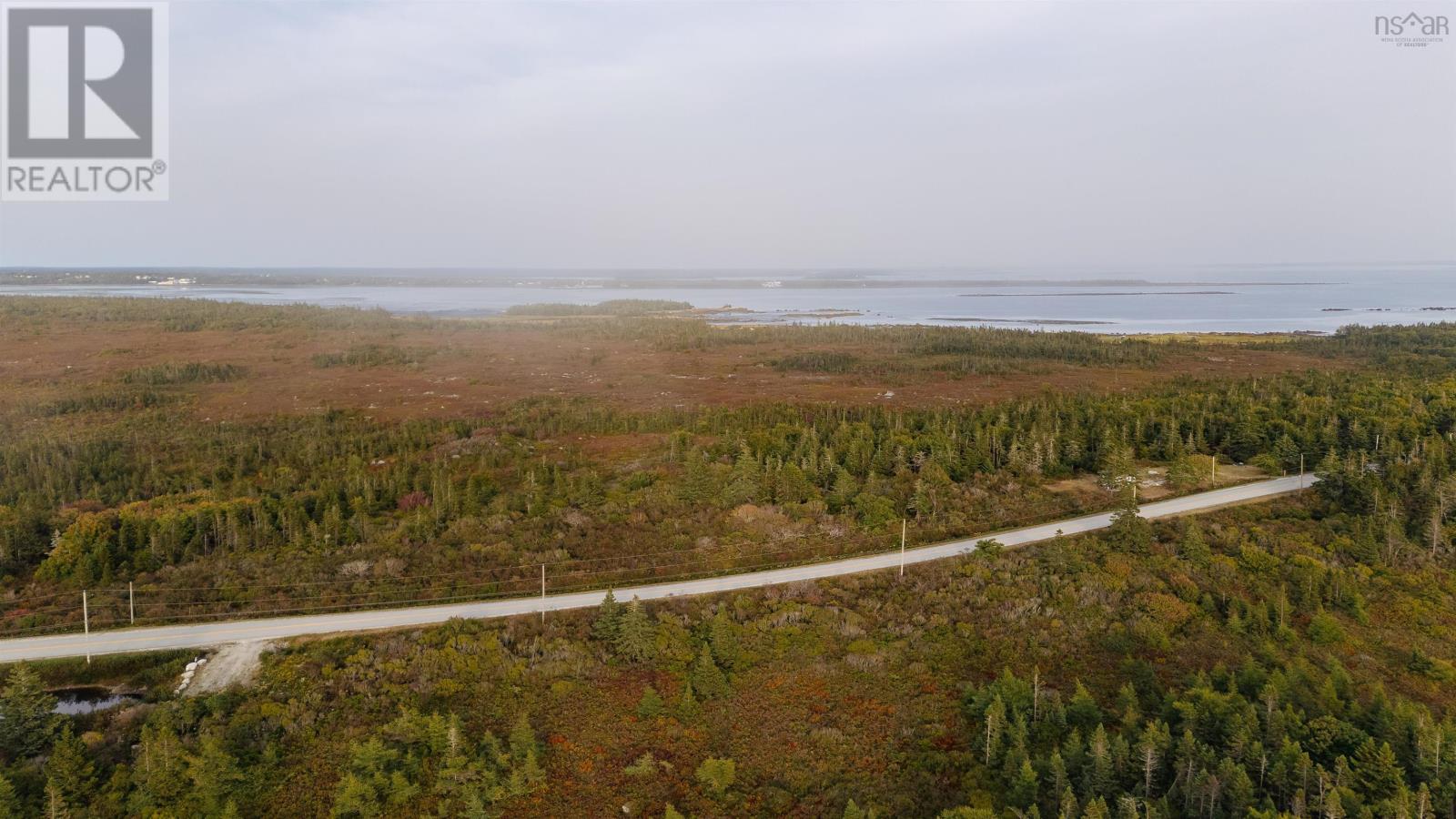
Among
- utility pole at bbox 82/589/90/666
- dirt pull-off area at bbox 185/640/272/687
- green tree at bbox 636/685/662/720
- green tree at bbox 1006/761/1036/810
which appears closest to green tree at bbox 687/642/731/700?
green tree at bbox 636/685/662/720

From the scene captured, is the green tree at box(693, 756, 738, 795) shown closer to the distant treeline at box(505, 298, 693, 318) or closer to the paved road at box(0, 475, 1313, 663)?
the paved road at box(0, 475, 1313, 663)

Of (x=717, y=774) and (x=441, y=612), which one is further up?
(x=441, y=612)

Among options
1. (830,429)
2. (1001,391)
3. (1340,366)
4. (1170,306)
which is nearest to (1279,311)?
(1170,306)

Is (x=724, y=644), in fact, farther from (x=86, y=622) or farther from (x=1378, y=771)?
(x=86, y=622)

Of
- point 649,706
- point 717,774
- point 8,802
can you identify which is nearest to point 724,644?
point 649,706

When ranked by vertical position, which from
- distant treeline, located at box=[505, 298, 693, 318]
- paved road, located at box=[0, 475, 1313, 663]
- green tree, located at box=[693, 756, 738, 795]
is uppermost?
distant treeline, located at box=[505, 298, 693, 318]

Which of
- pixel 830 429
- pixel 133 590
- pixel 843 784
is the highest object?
pixel 830 429

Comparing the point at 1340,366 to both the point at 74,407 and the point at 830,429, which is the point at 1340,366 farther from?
the point at 74,407
